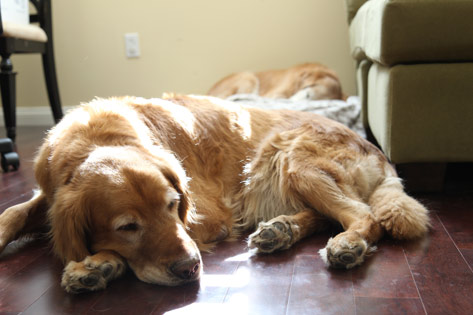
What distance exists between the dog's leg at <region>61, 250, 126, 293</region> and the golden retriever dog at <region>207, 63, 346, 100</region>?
10.0 ft

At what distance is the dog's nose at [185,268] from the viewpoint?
59.6 inches

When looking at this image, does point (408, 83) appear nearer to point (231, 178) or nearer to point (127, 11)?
point (231, 178)

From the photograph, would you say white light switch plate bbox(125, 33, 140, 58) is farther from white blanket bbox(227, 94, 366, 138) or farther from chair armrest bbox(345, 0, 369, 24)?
chair armrest bbox(345, 0, 369, 24)

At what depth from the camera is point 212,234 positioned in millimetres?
2016

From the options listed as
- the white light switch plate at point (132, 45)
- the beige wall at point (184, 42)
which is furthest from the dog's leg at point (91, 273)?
the white light switch plate at point (132, 45)

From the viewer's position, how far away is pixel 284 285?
1.55 metres

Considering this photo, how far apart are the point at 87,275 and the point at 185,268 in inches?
12.5

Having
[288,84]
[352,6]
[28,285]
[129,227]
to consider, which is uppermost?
[352,6]

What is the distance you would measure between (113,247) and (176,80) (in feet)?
11.9

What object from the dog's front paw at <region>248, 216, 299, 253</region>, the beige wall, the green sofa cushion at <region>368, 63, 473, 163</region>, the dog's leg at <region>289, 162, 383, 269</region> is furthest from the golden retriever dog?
the dog's front paw at <region>248, 216, 299, 253</region>

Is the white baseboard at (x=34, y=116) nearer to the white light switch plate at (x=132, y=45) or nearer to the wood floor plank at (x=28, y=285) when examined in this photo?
the white light switch plate at (x=132, y=45)

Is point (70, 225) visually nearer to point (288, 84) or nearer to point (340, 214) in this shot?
point (340, 214)

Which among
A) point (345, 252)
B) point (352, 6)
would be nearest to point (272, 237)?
point (345, 252)

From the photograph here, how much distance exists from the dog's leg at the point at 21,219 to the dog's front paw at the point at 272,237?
85 centimetres
